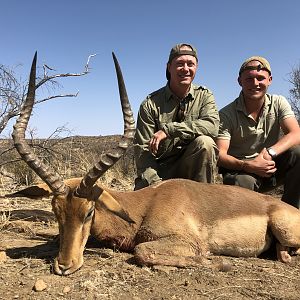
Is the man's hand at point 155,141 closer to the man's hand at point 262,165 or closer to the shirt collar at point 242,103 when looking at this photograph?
the man's hand at point 262,165

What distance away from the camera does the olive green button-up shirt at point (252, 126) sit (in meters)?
6.65

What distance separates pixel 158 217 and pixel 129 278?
3.03 ft

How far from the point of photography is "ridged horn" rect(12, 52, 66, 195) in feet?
14.0

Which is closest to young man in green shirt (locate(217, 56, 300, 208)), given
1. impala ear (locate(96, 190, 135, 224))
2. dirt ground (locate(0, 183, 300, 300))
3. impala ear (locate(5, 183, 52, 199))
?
dirt ground (locate(0, 183, 300, 300))

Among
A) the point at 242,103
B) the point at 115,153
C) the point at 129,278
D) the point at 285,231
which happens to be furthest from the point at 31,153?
the point at 242,103

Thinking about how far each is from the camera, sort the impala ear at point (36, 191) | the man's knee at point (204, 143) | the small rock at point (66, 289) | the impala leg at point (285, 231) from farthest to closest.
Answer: the man's knee at point (204, 143)
the impala leg at point (285, 231)
the impala ear at point (36, 191)
the small rock at point (66, 289)

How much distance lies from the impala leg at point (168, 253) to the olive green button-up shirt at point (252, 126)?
2563 mm

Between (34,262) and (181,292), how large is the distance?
155cm

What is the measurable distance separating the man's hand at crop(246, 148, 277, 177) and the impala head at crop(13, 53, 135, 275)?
2489 mm

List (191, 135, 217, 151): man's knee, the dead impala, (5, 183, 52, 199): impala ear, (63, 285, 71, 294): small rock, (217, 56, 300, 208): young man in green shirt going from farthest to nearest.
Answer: (217, 56, 300, 208): young man in green shirt → (191, 135, 217, 151): man's knee → (5, 183, 52, 199): impala ear → the dead impala → (63, 285, 71, 294): small rock

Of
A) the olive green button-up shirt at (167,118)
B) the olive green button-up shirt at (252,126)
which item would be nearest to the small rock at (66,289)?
the olive green button-up shirt at (167,118)

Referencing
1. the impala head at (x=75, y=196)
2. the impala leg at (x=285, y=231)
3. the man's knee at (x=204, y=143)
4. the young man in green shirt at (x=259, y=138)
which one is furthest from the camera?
the young man in green shirt at (x=259, y=138)

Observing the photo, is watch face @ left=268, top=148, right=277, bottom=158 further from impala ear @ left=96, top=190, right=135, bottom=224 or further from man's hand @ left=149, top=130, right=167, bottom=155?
impala ear @ left=96, top=190, right=135, bottom=224

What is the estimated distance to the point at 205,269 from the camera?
13.8ft
